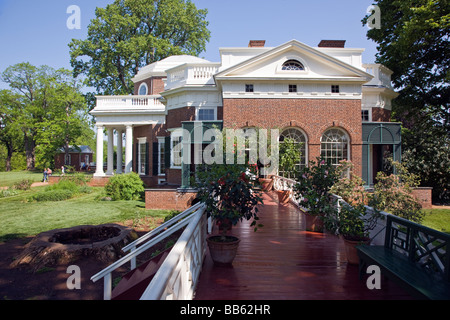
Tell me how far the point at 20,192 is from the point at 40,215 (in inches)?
394

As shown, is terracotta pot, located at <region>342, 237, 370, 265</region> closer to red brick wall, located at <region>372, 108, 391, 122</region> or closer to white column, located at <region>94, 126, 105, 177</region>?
red brick wall, located at <region>372, 108, 391, 122</region>

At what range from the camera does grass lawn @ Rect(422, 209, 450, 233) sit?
988 cm

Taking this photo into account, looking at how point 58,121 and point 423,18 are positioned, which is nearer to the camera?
point 423,18

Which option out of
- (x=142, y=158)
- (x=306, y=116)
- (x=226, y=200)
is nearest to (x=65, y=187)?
(x=142, y=158)

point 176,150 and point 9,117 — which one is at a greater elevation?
point 9,117

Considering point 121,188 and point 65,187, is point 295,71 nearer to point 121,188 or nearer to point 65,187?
point 121,188

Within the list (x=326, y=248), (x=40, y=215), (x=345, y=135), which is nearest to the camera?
(x=326, y=248)

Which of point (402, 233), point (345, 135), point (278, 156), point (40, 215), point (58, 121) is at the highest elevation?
point (58, 121)

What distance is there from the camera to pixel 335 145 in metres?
15.0

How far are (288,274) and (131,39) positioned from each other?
1217 inches

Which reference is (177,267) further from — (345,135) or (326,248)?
(345,135)

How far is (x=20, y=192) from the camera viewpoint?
771 inches

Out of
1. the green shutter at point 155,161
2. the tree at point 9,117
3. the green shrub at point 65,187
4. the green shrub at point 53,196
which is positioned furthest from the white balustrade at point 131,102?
the tree at point 9,117
